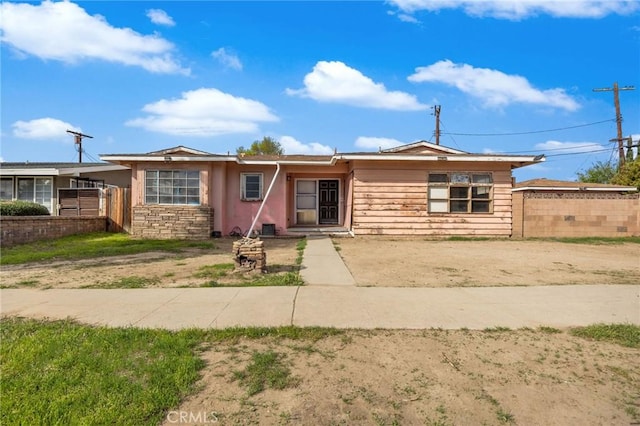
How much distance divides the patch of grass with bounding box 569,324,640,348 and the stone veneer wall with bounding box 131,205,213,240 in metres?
13.5

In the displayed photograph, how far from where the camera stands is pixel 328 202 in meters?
19.0

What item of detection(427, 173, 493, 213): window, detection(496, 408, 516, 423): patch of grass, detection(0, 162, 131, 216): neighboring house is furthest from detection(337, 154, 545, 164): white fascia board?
detection(0, 162, 131, 216): neighboring house

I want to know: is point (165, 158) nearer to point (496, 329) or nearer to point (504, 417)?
point (496, 329)

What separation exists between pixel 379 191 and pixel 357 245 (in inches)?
138

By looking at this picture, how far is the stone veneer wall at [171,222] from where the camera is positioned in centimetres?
1552

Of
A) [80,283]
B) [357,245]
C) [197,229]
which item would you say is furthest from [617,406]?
[197,229]

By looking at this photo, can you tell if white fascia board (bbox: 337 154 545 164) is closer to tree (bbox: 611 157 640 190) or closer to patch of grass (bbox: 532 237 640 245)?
patch of grass (bbox: 532 237 640 245)

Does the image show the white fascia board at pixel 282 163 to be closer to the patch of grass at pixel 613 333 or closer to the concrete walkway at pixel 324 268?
the concrete walkway at pixel 324 268

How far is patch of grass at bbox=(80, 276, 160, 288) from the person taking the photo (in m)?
6.89

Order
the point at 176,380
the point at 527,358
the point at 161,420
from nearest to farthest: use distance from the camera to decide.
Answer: the point at 161,420
the point at 176,380
the point at 527,358

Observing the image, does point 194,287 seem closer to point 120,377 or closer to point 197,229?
point 120,377

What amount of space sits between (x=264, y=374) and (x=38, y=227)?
1460 centimetres

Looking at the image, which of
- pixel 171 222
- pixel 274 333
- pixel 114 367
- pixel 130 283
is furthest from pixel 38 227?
pixel 274 333

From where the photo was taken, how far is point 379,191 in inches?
630
